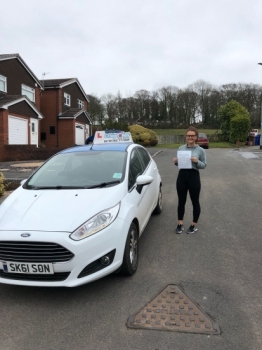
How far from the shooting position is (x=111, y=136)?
9.52 m

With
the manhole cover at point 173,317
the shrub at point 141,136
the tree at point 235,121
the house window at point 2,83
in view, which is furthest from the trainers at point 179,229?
the tree at point 235,121

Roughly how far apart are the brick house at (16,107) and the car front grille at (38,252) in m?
17.3

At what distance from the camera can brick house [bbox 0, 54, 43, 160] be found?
62.4 ft

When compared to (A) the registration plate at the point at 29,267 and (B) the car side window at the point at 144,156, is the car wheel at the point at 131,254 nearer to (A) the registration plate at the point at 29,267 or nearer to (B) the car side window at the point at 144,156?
(A) the registration plate at the point at 29,267

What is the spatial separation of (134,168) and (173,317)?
2.37 meters

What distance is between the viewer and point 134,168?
185 inches

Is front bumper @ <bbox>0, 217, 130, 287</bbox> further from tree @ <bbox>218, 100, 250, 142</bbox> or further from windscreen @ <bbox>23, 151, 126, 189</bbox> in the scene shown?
tree @ <bbox>218, 100, 250, 142</bbox>

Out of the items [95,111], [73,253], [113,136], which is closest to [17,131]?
[113,136]

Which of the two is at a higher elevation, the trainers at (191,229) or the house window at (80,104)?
the house window at (80,104)

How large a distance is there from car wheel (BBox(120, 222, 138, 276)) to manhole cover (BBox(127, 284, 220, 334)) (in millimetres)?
504

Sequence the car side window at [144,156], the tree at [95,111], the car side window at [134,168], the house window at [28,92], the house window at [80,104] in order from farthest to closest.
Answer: the tree at [95,111] → the house window at [80,104] → the house window at [28,92] → the car side window at [144,156] → the car side window at [134,168]

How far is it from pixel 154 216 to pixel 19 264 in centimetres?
355

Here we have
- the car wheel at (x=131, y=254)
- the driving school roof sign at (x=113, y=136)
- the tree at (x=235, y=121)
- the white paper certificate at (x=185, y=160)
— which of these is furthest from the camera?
the tree at (x=235, y=121)

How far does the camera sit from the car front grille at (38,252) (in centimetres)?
298
